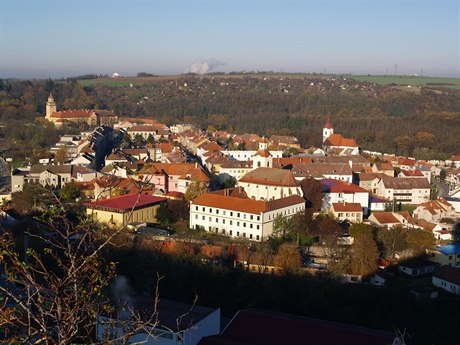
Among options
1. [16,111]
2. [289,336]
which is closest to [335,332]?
[289,336]

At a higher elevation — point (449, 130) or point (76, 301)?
point (76, 301)

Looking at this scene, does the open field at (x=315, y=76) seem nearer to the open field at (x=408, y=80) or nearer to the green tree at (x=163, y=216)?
the open field at (x=408, y=80)

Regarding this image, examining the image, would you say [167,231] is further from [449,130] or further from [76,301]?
[449,130]

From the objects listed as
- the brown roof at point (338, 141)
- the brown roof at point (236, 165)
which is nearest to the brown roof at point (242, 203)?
the brown roof at point (236, 165)

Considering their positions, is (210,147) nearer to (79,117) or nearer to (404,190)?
(404,190)

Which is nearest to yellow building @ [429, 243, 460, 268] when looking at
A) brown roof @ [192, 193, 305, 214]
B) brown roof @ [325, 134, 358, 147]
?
brown roof @ [192, 193, 305, 214]

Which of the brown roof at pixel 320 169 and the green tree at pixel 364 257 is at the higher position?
the brown roof at pixel 320 169

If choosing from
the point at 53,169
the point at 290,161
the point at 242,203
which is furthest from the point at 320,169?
the point at 53,169
